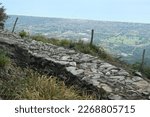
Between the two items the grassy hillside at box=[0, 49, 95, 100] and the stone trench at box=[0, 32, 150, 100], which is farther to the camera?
the stone trench at box=[0, 32, 150, 100]

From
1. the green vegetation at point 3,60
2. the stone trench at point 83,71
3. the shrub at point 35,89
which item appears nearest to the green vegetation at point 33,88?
the shrub at point 35,89

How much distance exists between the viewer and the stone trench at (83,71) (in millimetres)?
11070

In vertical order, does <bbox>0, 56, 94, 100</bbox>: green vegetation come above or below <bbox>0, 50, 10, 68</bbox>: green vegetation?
below

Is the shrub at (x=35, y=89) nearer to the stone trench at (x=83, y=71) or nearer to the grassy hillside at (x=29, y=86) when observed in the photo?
the grassy hillside at (x=29, y=86)

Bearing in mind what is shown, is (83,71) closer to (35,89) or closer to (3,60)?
(3,60)

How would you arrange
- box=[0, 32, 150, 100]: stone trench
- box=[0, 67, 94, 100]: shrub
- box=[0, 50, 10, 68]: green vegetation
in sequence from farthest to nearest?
box=[0, 50, 10, 68]: green vegetation < box=[0, 32, 150, 100]: stone trench < box=[0, 67, 94, 100]: shrub

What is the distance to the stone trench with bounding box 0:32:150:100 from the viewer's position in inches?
436

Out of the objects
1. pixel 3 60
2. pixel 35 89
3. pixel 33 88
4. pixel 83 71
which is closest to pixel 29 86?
pixel 33 88

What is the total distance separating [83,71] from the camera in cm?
1236

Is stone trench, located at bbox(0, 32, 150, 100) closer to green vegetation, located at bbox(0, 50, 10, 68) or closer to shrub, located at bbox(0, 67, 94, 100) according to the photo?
shrub, located at bbox(0, 67, 94, 100)

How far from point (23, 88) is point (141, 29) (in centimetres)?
13685

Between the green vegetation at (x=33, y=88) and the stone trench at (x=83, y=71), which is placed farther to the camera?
the stone trench at (x=83, y=71)

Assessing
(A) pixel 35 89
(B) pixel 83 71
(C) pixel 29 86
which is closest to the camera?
(A) pixel 35 89

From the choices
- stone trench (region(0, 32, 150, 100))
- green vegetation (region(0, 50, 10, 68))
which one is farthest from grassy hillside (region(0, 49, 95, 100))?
stone trench (region(0, 32, 150, 100))
